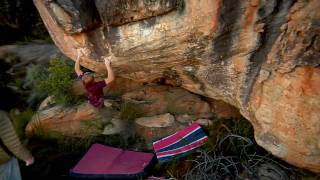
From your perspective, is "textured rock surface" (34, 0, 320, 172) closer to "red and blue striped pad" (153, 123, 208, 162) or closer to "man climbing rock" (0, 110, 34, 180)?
"red and blue striped pad" (153, 123, 208, 162)

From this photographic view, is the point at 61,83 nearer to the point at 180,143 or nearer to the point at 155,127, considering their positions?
the point at 155,127

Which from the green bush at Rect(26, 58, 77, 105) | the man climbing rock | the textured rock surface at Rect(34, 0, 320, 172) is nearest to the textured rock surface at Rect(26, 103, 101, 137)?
the green bush at Rect(26, 58, 77, 105)

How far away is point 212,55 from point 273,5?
95 cm

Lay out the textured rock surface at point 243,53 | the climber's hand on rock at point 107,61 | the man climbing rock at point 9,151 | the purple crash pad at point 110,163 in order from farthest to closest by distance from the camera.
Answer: the purple crash pad at point 110,163
the climber's hand on rock at point 107,61
the man climbing rock at point 9,151
the textured rock surface at point 243,53

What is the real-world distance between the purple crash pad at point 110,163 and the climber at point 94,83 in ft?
2.16

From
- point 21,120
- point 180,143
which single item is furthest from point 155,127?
point 21,120

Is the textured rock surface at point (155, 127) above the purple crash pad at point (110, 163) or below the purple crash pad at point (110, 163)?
above

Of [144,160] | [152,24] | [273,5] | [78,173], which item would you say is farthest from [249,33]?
[78,173]

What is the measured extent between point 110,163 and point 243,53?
7.93 feet

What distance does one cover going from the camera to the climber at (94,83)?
223 inches

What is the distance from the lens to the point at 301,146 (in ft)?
16.6

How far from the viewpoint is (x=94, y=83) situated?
20.2ft

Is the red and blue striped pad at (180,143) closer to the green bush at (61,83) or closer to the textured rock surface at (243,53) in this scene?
the textured rock surface at (243,53)

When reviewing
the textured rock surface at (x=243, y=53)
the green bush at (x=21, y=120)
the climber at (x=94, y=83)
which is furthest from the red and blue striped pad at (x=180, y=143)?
the green bush at (x=21, y=120)
